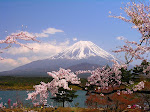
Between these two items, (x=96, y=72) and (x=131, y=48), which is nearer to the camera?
(x=131, y=48)

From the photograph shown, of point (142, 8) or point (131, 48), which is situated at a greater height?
A: point (142, 8)

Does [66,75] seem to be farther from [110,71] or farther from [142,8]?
[142,8]

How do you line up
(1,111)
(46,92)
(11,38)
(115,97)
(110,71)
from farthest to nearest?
(115,97), (1,111), (110,71), (46,92), (11,38)

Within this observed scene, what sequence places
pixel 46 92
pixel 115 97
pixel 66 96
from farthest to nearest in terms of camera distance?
pixel 66 96
pixel 115 97
pixel 46 92

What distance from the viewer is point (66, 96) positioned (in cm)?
1496

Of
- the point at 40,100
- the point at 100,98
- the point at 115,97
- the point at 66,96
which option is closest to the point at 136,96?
the point at 115,97

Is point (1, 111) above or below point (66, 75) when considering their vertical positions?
below

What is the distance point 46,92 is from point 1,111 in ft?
14.0

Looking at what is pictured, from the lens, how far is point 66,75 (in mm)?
5730

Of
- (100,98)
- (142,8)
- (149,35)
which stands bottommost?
(100,98)

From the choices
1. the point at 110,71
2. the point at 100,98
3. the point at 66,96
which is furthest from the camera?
the point at 66,96

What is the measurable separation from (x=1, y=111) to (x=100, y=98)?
25.0 ft

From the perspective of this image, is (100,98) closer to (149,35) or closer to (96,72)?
(96,72)

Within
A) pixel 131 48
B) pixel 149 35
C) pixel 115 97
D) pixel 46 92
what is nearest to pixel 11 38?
pixel 46 92
